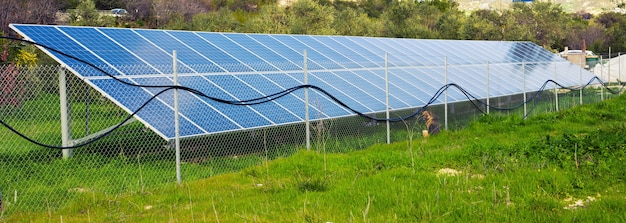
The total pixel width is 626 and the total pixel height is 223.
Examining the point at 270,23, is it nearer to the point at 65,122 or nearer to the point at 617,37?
the point at 65,122

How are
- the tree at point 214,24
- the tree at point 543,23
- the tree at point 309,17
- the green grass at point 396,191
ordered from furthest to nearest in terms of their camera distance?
the tree at point 543,23
the tree at point 214,24
the tree at point 309,17
the green grass at point 396,191

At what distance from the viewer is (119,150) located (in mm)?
12469

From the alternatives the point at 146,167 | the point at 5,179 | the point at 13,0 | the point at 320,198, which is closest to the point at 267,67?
the point at 146,167

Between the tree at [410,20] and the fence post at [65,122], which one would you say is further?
the tree at [410,20]

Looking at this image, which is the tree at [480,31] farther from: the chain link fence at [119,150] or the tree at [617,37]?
the chain link fence at [119,150]

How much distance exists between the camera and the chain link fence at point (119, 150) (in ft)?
31.1

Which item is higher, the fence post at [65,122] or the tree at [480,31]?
the tree at [480,31]

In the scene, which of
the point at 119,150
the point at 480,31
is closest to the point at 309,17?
the point at 480,31

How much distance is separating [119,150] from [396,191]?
6.33 meters

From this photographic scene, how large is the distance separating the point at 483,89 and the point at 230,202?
13.6 metres

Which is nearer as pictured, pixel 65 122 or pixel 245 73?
pixel 65 122

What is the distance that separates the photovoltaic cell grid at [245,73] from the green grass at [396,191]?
1.13 metres

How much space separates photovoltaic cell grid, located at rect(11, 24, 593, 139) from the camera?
1131cm

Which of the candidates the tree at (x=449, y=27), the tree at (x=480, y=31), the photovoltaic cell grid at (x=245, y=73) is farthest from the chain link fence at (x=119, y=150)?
the tree at (x=449, y=27)
